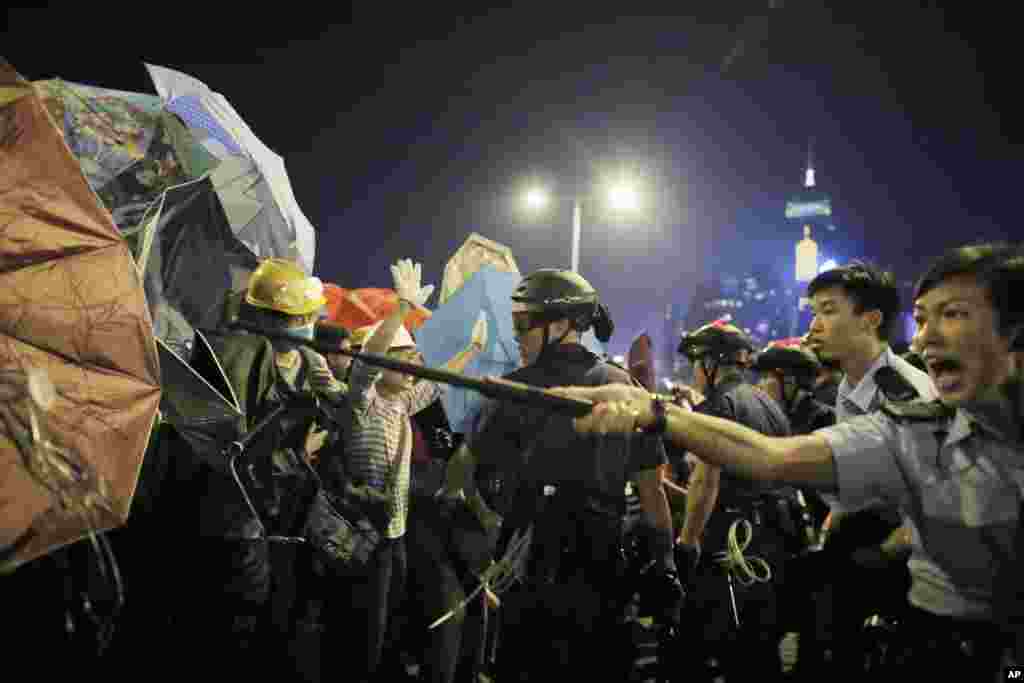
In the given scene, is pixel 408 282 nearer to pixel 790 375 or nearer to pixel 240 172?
pixel 240 172

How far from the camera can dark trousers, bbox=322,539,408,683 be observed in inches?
179

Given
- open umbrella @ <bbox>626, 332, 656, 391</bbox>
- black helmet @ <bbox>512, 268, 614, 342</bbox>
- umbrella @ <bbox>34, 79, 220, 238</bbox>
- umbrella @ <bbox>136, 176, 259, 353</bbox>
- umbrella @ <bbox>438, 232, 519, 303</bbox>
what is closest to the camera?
black helmet @ <bbox>512, 268, 614, 342</bbox>

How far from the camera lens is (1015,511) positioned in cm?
227

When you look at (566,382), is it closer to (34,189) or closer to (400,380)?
(400,380)

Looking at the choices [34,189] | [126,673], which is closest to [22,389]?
[34,189]

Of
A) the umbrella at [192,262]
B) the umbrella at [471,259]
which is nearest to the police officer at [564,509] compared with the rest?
the umbrella at [192,262]

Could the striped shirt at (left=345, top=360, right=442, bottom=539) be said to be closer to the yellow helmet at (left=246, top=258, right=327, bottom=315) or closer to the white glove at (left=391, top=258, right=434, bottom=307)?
the yellow helmet at (left=246, top=258, right=327, bottom=315)

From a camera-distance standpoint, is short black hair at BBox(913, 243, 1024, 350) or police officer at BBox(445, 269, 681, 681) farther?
police officer at BBox(445, 269, 681, 681)

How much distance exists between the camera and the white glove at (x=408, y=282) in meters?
5.28

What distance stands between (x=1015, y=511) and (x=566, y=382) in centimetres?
235

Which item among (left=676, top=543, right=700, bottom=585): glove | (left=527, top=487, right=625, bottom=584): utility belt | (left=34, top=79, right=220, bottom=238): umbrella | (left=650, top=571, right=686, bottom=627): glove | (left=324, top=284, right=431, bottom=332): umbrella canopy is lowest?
(left=650, top=571, right=686, bottom=627): glove

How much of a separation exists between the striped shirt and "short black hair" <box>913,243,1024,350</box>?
3523mm

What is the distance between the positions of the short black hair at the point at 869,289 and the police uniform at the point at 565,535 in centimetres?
180

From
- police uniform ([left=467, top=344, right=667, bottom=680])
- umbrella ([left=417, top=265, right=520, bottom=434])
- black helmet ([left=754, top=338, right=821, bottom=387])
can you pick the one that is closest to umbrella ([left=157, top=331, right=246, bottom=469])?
police uniform ([left=467, top=344, right=667, bottom=680])
